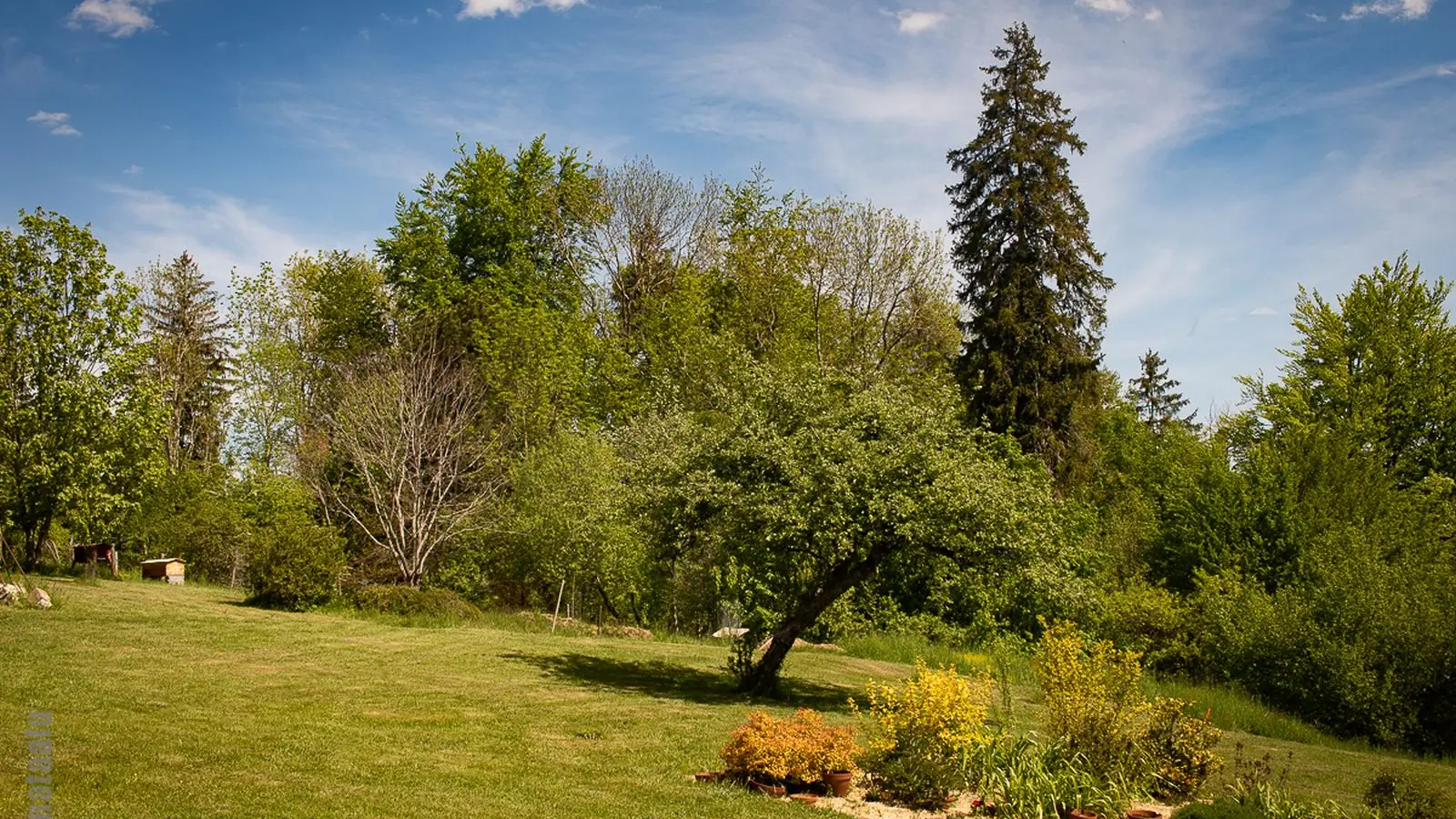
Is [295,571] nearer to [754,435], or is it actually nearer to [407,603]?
[407,603]

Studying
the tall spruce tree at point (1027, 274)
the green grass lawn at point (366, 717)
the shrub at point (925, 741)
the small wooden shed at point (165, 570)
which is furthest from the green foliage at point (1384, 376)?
the small wooden shed at point (165, 570)

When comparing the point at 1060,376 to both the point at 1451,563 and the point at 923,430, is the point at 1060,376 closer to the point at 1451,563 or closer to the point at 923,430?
the point at 1451,563

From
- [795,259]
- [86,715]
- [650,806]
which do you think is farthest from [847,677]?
[795,259]

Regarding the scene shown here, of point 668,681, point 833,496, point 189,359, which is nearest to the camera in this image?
point 833,496

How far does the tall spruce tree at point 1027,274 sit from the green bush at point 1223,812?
72.9 feet

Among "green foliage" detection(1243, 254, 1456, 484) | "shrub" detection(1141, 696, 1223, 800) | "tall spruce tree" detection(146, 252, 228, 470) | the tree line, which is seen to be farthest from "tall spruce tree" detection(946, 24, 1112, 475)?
"tall spruce tree" detection(146, 252, 228, 470)

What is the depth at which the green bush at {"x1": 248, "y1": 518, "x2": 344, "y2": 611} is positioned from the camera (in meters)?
22.4

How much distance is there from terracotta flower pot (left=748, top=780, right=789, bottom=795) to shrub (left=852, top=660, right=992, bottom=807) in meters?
0.90

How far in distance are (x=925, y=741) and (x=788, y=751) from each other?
1270 millimetres

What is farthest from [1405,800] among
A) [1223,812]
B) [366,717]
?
[366,717]

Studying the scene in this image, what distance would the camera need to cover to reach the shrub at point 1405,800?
8211 mm

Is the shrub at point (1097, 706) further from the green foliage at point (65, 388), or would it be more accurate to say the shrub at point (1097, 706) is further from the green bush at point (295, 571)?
the green foliage at point (65, 388)

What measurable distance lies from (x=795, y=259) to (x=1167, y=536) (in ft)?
50.6

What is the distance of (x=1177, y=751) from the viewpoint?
32.8ft
